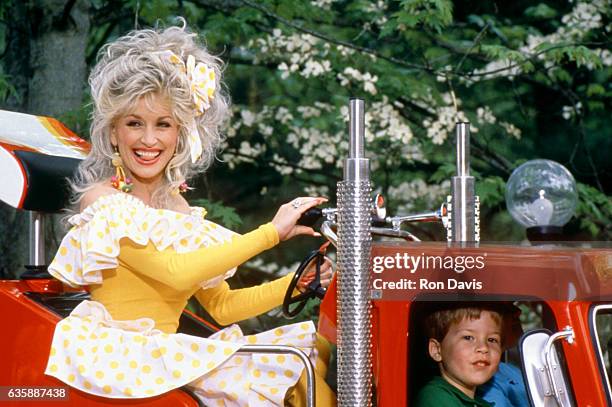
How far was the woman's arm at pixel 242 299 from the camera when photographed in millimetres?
3830

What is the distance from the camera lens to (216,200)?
7.97 metres

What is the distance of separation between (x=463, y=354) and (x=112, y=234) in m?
1.14

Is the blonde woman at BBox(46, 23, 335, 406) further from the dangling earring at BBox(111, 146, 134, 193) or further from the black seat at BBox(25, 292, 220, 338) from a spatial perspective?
the black seat at BBox(25, 292, 220, 338)

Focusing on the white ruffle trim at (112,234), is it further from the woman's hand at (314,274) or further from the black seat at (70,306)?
the woman's hand at (314,274)

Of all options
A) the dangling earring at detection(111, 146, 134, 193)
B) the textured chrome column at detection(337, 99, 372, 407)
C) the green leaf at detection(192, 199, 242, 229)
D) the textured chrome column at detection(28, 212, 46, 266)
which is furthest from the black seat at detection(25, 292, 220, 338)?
the green leaf at detection(192, 199, 242, 229)

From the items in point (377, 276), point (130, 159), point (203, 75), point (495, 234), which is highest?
point (495, 234)

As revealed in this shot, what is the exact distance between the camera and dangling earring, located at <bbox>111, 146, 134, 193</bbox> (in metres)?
3.65

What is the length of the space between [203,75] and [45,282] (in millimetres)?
978

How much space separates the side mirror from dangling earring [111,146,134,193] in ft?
4.71

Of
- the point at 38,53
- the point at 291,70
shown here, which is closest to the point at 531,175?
the point at 291,70

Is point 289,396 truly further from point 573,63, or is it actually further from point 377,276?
point 573,63

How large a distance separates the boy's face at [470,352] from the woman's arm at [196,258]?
2.06 feet

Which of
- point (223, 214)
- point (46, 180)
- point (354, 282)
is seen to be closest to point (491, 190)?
point (223, 214)

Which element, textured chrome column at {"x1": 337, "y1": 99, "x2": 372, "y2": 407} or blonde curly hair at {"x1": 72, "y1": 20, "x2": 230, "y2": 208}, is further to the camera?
blonde curly hair at {"x1": 72, "y1": 20, "x2": 230, "y2": 208}
